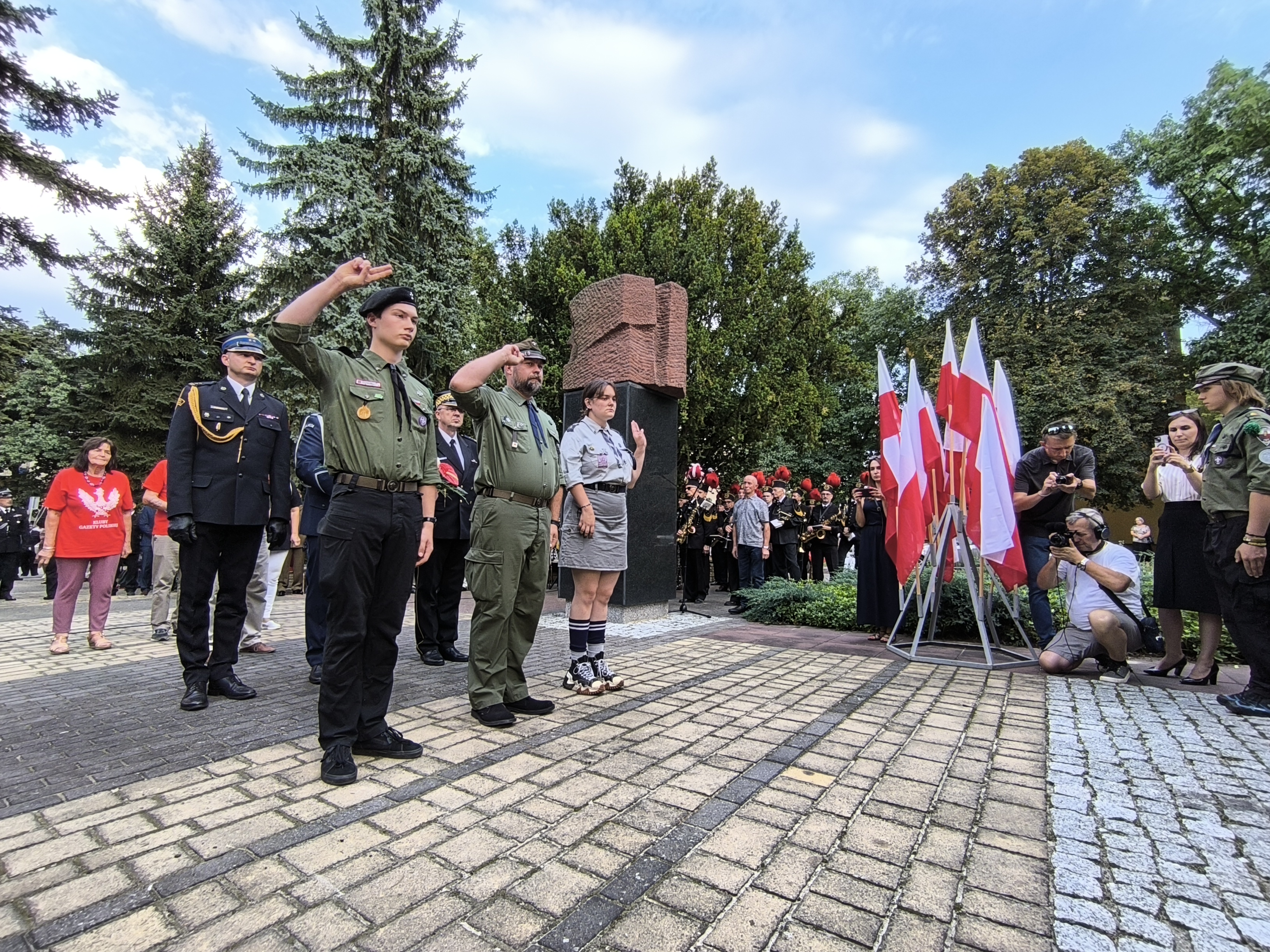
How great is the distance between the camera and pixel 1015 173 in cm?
2375

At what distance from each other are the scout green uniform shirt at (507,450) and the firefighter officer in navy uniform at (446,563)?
1.64m

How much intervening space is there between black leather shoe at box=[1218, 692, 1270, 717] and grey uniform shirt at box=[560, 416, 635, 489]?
3.66m

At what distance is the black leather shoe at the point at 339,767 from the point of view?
2.53m

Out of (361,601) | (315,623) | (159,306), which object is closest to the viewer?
(361,601)

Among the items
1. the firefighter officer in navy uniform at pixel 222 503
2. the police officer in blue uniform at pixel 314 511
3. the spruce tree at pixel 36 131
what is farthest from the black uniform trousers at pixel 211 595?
the spruce tree at pixel 36 131

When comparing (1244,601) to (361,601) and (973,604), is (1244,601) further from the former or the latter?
(361,601)

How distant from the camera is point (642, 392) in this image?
24.4 feet

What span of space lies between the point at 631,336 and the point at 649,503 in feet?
6.09

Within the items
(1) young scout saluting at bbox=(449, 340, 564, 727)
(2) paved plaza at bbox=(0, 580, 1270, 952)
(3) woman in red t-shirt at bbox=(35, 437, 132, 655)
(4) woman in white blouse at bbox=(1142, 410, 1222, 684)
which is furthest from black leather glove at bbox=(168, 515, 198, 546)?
(4) woman in white blouse at bbox=(1142, 410, 1222, 684)

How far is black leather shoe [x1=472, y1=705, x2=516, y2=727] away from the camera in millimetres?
3258

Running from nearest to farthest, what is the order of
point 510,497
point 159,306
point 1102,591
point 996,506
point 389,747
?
point 389,747, point 510,497, point 1102,591, point 996,506, point 159,306

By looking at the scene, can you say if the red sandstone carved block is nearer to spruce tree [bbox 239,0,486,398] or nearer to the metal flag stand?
the metal flag stand

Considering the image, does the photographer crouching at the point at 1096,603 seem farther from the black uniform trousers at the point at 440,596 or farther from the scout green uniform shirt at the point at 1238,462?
the black uniform trousers at the point at 440,596

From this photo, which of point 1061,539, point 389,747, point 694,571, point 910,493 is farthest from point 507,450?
point 694,571
